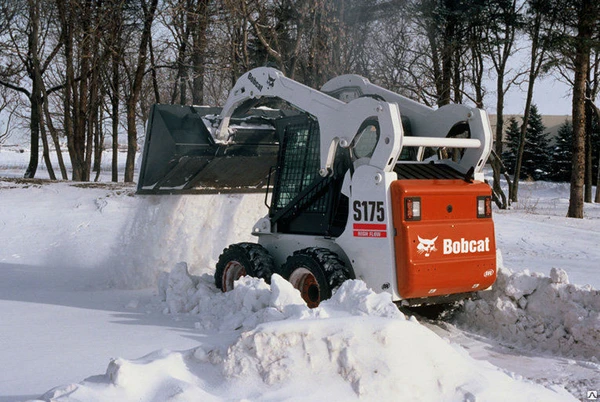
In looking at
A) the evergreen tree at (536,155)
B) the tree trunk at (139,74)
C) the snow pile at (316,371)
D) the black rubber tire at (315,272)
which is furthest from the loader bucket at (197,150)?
the evergreen tree at (536,155)

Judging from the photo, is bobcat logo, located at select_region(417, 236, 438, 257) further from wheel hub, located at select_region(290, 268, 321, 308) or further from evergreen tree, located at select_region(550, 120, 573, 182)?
evergreen tree, located at select_region(550, 120, 573, 182)

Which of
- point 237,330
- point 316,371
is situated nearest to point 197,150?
point 237,330

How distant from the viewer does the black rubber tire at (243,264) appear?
296 inches

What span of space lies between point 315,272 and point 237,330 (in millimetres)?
984

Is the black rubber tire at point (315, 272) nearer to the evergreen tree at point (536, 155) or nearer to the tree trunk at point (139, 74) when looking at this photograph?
the tree trunk at point (139, 74)

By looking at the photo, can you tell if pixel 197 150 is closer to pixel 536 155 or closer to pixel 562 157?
pixel 562 157

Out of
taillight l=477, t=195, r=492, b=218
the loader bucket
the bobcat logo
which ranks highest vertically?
the loader bucket

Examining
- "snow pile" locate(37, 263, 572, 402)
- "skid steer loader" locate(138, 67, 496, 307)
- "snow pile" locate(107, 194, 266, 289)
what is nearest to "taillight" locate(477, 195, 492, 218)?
"skid steer loader" locate(138, 67, 496, 307)

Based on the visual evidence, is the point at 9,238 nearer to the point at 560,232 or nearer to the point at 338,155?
the point at 338,155

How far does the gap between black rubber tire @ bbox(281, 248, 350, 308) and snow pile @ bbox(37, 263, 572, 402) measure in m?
1.75

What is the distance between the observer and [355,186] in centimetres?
668

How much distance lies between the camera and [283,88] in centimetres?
787

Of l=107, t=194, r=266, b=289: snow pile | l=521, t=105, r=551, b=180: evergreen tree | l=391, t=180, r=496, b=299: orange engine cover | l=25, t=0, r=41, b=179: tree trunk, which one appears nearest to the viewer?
l=391, t=180, r=496, b=299: orange engine cover

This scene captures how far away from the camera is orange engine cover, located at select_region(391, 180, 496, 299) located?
6289mm
